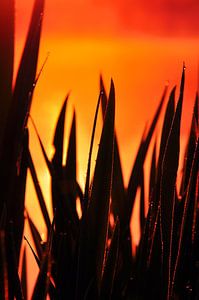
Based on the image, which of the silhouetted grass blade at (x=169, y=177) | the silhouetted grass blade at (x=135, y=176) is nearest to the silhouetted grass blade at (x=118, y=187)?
the silhouetted grass blade at (x=135, y=176)

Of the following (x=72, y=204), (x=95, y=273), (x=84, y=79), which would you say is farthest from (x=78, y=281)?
(x=84, y=79)

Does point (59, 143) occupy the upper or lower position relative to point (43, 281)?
upper

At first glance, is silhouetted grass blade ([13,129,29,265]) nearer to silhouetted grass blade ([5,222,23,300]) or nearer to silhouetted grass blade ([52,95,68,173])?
silhouetted grass blade ([5,222,23,300])

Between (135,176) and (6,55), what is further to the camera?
(135,176)

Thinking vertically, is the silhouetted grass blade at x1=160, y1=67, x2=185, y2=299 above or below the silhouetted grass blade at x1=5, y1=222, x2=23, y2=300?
above

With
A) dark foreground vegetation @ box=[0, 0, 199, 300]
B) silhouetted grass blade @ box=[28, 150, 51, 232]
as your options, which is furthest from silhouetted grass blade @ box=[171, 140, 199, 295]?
silhouetted grass blade @ box=[28, 150, 51, 232]

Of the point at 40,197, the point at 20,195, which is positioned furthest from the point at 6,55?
the point at 40,197

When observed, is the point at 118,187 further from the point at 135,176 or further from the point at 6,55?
→ the point at 6,55

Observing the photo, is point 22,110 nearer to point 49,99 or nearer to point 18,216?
point 18,216
